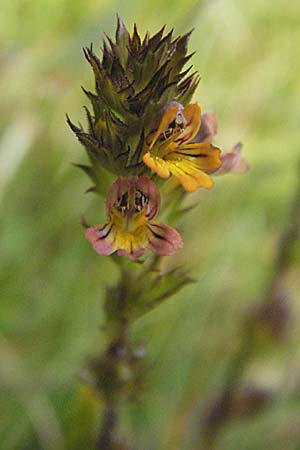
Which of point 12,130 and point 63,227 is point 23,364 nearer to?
point 63,227

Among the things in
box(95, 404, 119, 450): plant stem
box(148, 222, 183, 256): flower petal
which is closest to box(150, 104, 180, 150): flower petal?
box(148, 222, 183, 256): flower petal

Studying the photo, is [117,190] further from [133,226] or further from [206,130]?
[206,130]

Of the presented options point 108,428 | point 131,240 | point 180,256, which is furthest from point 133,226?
point 180,256

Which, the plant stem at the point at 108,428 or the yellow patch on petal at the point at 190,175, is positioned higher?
the yellow patch on petal at the point at 190,175

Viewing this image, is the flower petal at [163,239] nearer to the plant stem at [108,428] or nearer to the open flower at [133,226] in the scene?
the open flower at [133,226]

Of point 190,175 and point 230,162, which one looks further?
point 230,162

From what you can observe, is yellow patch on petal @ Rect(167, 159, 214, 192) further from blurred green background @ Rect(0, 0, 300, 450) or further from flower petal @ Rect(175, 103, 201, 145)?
blurred green background @ Rect(0, 0, 300, 450)

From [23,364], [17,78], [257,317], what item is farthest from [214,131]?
[17,78]

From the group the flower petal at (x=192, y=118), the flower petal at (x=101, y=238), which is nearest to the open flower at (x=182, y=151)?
the flower petal at (x=192, y=118)
